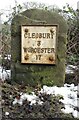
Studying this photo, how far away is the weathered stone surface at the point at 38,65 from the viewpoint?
17.1 ft

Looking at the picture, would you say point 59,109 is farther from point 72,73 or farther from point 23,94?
point 72,73

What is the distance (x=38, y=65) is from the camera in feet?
17.2

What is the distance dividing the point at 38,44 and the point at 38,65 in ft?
1.05

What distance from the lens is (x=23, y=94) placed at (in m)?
4.49

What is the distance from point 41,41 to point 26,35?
244 millimetres

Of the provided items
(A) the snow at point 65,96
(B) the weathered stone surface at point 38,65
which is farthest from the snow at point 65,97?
(B) the weathered stone surface at point 38,65

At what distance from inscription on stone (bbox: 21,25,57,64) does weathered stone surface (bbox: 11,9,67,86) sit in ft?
0.24

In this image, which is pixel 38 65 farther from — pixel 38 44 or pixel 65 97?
pixel 65 97

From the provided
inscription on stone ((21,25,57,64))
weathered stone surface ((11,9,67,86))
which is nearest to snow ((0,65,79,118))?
weathered stone surface ((11,9,67,86))

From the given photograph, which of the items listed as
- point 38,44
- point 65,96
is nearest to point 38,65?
point 38,44

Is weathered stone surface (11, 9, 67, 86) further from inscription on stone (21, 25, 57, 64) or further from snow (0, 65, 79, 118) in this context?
snow (0, 65, 79, 118)

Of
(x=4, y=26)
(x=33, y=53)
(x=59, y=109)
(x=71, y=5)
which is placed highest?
(x=71, y=5)

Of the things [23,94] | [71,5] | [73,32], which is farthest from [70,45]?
[23,94]

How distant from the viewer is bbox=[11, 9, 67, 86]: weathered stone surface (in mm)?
5223
